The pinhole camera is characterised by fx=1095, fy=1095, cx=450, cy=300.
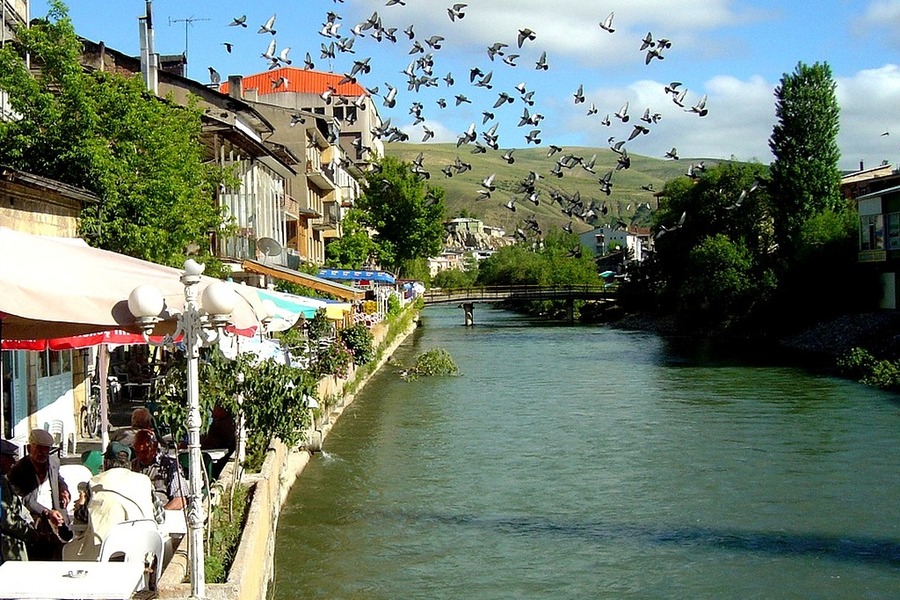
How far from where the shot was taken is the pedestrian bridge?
7331cm

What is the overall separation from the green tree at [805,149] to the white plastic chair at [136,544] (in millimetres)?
47451

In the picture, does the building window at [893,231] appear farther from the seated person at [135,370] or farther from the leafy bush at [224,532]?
the leafy bush at [224,532]

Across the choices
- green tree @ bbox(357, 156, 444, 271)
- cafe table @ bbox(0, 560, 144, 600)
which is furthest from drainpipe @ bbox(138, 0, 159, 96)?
green tree @ bbox(357, 156, 444, 271)

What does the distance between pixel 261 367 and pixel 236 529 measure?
3536 mm

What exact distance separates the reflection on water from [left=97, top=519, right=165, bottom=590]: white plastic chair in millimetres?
4272

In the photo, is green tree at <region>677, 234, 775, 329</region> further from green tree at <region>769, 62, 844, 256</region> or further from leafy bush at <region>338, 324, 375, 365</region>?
leafy bush at <region>338, 324, 375, 365</region>

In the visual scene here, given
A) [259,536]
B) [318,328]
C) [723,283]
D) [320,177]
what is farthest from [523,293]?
[259,536]

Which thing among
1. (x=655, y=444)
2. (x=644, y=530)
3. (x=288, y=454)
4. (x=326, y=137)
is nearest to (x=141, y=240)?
(x=288, y=454)

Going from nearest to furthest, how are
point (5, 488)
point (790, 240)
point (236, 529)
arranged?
1. point (5, 488)
2. point (236, 529)
3. point (790, 240)

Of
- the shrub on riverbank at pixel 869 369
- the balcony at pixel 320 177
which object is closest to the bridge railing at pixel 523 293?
the balcony at pixel 320 177

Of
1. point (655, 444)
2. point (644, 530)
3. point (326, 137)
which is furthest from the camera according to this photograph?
point (326, 137)

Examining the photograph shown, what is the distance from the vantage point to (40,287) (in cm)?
500

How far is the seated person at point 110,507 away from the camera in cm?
683

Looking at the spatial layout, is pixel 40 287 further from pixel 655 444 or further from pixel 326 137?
pixel 326 137
